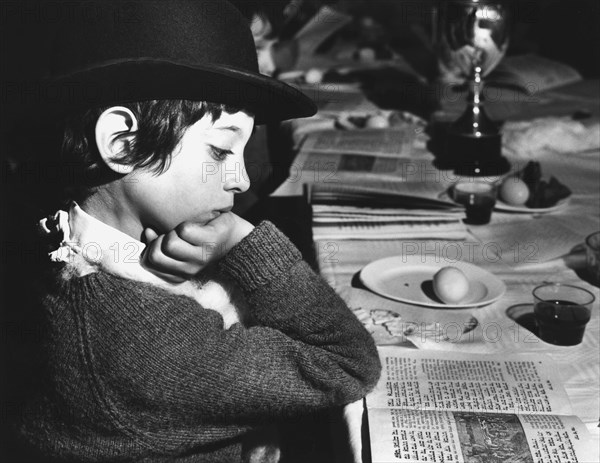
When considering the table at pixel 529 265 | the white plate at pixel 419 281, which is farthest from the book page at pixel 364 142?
the white plate at pixel 419 281

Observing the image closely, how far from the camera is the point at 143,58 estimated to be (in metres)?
0.78

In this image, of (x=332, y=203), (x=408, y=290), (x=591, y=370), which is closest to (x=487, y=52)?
(x=332, y=203)

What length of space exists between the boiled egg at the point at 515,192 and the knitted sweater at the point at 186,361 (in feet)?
2.49

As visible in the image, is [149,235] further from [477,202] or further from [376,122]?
[376,122]

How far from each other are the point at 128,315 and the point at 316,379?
249 millimetres

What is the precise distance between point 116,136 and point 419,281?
617mm

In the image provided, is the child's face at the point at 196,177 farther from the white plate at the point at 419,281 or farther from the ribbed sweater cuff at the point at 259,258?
the white plate at the point at 419,281

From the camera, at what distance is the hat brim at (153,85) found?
0.79 metres

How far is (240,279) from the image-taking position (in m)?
0.92

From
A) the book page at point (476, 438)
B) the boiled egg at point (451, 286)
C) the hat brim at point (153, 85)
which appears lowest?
the boiled egg at point (451, 286)

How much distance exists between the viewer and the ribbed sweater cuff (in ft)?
2.98

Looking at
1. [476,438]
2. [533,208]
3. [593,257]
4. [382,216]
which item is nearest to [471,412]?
[476,438]

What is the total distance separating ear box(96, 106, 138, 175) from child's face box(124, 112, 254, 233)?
3 centimetres

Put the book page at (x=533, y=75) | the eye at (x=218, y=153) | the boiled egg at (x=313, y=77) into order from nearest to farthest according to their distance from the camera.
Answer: the eye at (x=218, y=153) → the book page at (x=533, y=75) → the boiled egg at (x=313, y=77)
